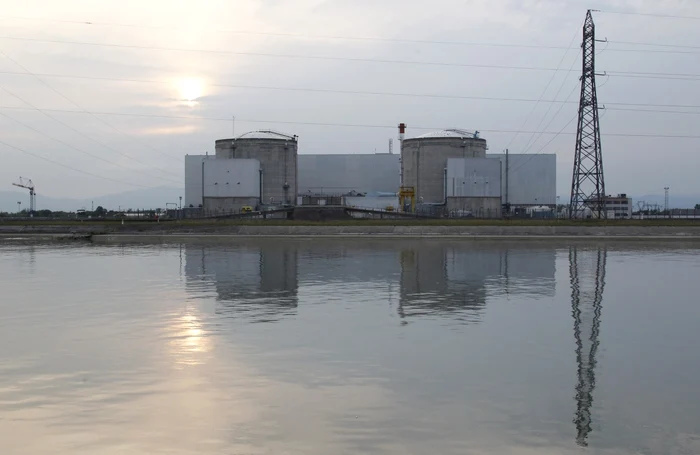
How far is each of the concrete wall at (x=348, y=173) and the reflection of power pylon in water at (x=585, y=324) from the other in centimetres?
6391

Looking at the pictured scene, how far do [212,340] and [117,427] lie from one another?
16.8ft

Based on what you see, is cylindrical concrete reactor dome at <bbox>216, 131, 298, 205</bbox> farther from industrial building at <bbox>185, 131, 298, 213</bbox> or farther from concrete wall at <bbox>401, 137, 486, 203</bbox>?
concrete wall at <bbox>401, 137, 486, 203</bbox>

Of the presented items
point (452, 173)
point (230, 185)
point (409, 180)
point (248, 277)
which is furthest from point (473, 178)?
point (248, 277)

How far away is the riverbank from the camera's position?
5516 cm

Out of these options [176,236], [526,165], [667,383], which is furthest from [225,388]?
[526,165]

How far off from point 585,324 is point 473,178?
6778cm

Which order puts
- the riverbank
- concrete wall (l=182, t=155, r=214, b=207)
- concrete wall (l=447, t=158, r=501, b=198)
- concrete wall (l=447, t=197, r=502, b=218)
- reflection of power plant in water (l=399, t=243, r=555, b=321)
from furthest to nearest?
1. concrete wall (l=182, t=155, r=214, b=207)
2. concrete wall (l=447, t=158, r=501, b=198)
3. concrete wall (l=447, t=197, r=502, b=218)
4. the riverbank
5. reflection of power plant in water (l=399, t=243, r=555, b=321)

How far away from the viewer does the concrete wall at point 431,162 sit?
3398 inches

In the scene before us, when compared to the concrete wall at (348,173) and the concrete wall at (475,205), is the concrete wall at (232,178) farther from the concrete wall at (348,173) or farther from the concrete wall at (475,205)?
the concrete wall at (475,205)

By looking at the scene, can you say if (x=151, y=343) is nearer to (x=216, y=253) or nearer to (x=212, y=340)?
(x=212, y=340)

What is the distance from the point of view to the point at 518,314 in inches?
657

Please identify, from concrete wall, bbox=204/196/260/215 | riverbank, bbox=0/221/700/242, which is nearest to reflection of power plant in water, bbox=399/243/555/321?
riverbank, bbox=0/221/700/242

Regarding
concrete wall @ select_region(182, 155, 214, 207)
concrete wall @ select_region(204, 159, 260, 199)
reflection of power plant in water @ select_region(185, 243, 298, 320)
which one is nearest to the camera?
reflection of power plant in water @ select_region(185, 243, 298, 320)

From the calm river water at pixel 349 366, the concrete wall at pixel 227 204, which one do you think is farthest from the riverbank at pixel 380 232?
the calm river water at pixel 349 366
